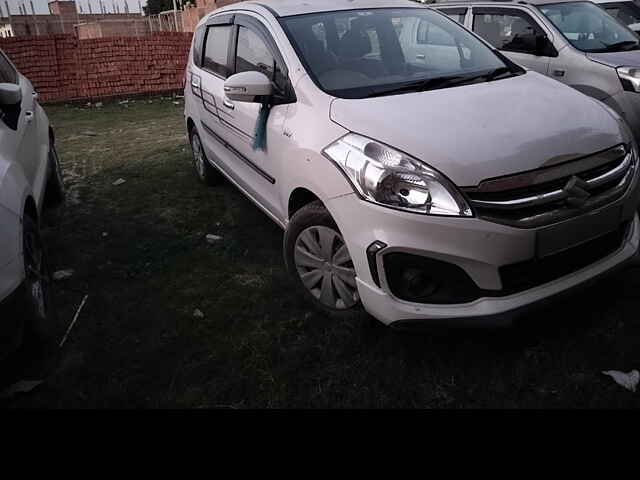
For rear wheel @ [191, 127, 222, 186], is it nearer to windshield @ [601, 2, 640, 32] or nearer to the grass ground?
the grass ground

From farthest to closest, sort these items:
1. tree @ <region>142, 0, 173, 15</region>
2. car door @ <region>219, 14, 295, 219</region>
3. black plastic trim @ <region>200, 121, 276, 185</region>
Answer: tree @ <region>142, 0, 173, 15</region> → black plastic trim @ <region>200, 121, 276, 185</region> → car door @ <region>219, 14, 295, 219</region>

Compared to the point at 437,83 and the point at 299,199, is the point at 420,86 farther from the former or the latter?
the point at 299,199

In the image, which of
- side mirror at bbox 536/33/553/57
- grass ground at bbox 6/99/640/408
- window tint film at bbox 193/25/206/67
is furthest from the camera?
side mirror at bbox 536/33/553/57

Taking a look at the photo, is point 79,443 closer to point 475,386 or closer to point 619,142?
point 475,386

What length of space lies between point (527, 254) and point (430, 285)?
16.2 inches

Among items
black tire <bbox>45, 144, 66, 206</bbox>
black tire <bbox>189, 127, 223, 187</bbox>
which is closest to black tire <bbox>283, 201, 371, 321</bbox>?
black tire <bbox>189, 127, 223, 187</bbox>

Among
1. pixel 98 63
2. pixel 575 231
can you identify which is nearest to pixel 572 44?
pixel 575 231

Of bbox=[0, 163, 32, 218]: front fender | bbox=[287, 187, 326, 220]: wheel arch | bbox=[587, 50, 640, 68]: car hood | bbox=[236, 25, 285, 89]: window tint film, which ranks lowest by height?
bbox=[287, 187, 326, 220]: wheel arch

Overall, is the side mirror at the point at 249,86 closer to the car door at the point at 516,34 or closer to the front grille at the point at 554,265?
the front grille at the point at 554,265

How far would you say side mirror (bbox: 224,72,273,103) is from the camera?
2836 mm

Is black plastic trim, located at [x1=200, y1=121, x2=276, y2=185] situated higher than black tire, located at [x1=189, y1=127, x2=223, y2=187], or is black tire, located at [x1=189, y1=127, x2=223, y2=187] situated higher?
black plastic trim, located at [x1=200, y1=121, x2=276, y2=185]

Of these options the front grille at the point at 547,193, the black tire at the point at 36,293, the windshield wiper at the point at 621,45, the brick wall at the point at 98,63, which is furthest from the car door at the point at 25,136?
the brick wall at the point at 98,63

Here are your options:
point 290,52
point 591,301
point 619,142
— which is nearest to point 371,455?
point 591,301

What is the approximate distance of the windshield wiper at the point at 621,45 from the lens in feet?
16.9
